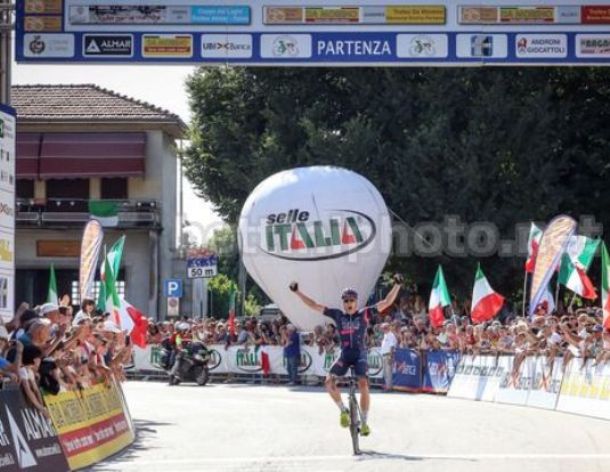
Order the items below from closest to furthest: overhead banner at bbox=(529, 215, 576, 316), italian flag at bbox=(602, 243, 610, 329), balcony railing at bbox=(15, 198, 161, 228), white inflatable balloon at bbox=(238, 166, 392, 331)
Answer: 1. italian flag at bbox=(602, 243, 610, 329)
2. overhead banner at bbox=(529, 215, 576, 316)
3. white inflatable balloon at bbox=(238, 166, 392, 331)
4. balcony railing at bbox=(15, 198, 161, 228)

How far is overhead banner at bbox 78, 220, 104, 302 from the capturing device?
82.7 feet

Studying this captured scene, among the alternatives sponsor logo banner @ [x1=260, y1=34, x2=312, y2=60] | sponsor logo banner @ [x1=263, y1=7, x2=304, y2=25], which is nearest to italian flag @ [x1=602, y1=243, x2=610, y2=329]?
sponsor logo banner @ [x1=260, y1=34, x2=312, y2=60]

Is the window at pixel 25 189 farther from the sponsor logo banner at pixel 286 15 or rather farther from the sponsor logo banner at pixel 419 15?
the sponsor logo banner at pixel 419 15

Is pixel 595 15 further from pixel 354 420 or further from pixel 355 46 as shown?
pixel 354 420

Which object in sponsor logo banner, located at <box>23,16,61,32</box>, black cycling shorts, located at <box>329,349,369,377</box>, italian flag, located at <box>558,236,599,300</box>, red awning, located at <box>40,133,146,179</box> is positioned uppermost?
red awning, located at <box>40,133,146,179</box>

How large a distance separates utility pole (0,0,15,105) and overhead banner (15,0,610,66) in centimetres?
139

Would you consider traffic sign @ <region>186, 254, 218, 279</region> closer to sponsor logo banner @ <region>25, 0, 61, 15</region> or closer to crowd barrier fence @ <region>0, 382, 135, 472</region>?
sponsor logo banner @ <region>25, 0, 61, 15</region>

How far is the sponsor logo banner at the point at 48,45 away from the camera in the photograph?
21000mm

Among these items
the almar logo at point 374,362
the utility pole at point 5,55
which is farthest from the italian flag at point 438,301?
the utility pole at point 5,55

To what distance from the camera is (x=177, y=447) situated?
1758 cm

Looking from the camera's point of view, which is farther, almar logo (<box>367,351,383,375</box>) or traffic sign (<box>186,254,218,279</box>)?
traffic sign (<box>186,254,218,279</box>)

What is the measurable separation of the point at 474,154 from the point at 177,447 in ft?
85.4

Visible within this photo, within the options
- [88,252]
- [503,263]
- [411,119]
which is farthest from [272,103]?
[88,252]

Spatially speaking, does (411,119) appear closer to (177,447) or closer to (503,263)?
(503,263)
